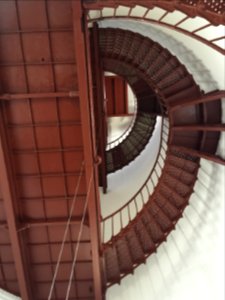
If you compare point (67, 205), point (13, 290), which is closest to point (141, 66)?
point (67, 205)

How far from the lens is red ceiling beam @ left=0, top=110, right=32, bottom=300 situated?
8688 millimetres

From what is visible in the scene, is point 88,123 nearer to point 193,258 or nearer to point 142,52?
point 142,52

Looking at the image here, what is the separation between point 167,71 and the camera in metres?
12.0

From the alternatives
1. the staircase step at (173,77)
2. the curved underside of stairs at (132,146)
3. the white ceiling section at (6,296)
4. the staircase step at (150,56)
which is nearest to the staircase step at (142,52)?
the staircase step at (150,56)

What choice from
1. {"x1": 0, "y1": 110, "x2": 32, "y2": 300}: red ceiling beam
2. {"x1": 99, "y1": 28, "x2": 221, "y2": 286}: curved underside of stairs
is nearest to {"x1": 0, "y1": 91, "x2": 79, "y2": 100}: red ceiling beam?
{"x1": 0, "y1": 110, "x2": 32, "y2": 300}: red ceiling beam

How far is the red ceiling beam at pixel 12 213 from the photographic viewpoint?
28.5ft

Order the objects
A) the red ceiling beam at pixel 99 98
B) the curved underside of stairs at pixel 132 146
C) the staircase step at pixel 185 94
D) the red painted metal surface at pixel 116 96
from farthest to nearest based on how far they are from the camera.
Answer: the red painted metal surface at pixel 116 96 < the curved underside of stairs at pixel 132 146 < the red ceiling beam at pixel 99 98 < the staircase step at pixel 185 94

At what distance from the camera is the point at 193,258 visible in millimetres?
10891

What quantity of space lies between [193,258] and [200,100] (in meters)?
5.65

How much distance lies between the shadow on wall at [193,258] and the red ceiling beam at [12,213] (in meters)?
3.50

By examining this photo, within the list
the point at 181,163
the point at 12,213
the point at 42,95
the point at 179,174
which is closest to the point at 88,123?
the point at 42,95

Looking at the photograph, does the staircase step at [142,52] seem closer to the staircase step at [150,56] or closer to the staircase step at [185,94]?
the staircase step at [150,56]

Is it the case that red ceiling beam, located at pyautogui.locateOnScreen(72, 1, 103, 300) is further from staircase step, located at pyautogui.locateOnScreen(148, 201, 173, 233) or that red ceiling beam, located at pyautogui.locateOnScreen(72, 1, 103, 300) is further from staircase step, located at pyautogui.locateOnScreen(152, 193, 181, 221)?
staircase step, located at pyautogui.locateOnScreen(152, 193, 181, 221)

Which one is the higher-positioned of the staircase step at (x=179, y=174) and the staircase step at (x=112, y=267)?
the staircase step at (x=179, y=174)
